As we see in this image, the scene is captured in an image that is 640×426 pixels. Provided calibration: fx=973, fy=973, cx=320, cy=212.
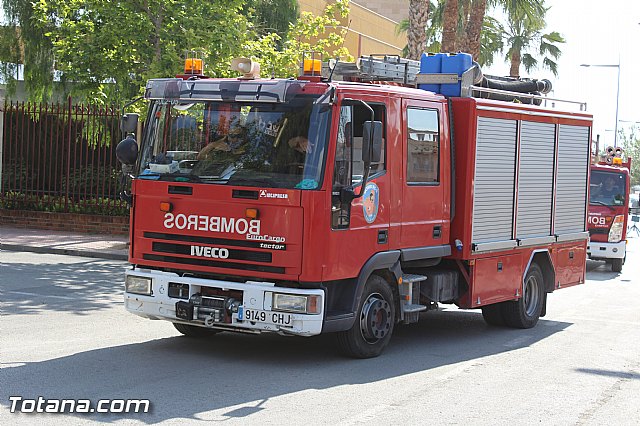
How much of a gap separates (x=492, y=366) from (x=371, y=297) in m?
1.42

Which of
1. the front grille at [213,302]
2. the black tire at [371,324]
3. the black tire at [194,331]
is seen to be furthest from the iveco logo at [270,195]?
the black tire at [194,331]

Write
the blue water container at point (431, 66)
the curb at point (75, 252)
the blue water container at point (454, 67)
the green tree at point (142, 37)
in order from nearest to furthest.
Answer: the blue water container at point (454, 67)
the blue water container at point (431, 66)
the green tree at point (142, 37)
the curb at point (75, 252)

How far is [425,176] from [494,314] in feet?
10.2

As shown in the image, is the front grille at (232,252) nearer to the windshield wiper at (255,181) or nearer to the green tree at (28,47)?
the windshield wiper at (255,181)

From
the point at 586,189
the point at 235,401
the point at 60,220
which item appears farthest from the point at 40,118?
the point at 235,401

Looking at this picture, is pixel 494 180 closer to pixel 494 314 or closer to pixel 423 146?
pixel 423 146

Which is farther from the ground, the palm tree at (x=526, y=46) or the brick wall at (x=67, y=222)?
the palm tree at (x=526, y=46)

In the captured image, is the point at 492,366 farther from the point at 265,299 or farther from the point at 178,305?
the point at 178,305

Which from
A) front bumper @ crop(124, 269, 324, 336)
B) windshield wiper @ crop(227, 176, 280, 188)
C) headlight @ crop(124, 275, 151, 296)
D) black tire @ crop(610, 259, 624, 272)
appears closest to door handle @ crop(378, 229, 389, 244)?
front bumper @ crop(124, 269, 324, 336)

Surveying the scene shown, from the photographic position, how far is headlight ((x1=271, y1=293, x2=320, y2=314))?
8648mm

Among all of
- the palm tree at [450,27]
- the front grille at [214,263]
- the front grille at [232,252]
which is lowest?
the front grille at [214,263]

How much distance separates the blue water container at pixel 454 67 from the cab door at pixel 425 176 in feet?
1.35

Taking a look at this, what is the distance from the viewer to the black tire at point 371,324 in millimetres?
9445

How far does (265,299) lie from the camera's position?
8742mm
